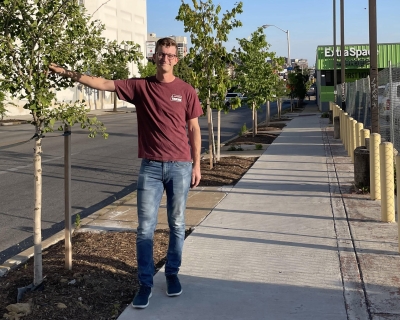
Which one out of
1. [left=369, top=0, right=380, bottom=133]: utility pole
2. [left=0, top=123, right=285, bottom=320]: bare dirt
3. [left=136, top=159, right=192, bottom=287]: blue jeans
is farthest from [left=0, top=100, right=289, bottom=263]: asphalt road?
[left=369, top=0, right=380, bottom=133]: utility pole

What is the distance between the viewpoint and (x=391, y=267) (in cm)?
570

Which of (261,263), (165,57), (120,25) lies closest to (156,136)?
(165,57)

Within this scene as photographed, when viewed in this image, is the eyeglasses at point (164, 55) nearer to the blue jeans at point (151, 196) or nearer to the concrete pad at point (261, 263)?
the blue jeans at point (151, 196)

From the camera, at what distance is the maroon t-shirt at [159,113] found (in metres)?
4.75

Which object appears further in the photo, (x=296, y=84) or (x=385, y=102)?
(x=296, y=84)

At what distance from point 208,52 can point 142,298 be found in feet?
28.8

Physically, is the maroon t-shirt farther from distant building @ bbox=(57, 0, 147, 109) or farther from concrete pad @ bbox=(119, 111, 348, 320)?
distant building @ bbox=(57, 0, 147, 109)

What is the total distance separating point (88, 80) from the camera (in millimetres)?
4742

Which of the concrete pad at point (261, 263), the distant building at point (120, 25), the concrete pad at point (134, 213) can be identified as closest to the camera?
the concrete pad at point (261, 263)

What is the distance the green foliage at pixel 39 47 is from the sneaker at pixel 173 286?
159cm

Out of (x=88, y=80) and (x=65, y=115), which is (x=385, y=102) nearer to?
(x=65, y=115)

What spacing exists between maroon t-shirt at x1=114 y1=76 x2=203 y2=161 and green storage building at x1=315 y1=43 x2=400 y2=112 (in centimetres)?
4129

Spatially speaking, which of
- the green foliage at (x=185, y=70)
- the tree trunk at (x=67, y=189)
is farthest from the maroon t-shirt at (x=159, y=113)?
the green foliage at (x=185, y=70)

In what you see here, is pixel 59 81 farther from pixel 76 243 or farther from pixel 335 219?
pixel 335 219
